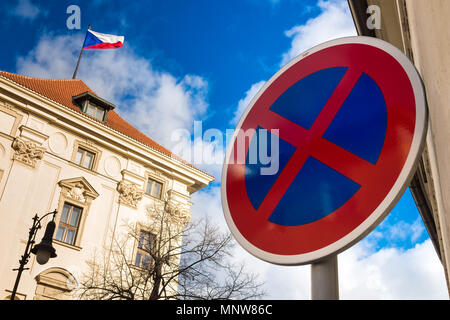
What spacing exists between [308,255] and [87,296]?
56.1 feet

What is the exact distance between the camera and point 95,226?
20.5 m

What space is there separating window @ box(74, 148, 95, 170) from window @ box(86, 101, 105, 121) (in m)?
2.80

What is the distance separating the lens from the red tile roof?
22419 mm

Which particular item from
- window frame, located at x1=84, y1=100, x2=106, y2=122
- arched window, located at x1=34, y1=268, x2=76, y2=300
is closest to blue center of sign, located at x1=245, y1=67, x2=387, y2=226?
arched window, located at x1=34, y1=268, x2=76, y2=300

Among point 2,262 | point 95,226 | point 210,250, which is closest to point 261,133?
point 210,250

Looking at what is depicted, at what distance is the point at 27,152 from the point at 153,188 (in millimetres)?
7342

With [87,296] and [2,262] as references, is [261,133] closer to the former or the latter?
[87,296]

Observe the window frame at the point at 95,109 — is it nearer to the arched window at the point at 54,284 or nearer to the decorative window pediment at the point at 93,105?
the decorative window pediment at the point at 93,105

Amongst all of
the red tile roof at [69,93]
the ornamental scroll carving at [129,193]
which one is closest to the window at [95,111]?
the red tile roof at [69,93]

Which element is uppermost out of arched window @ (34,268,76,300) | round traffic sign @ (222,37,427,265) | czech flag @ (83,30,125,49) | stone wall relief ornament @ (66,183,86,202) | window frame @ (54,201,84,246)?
czech flag @ (83,30,125,49)

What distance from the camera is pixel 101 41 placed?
2772 cm

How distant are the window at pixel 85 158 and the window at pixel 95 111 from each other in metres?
2.80

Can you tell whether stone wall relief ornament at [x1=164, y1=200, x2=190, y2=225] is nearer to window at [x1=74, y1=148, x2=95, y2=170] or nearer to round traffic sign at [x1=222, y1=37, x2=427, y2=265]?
window at [x1=74, y1=148, x2=95, y2=170]

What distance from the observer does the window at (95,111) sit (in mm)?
23750
